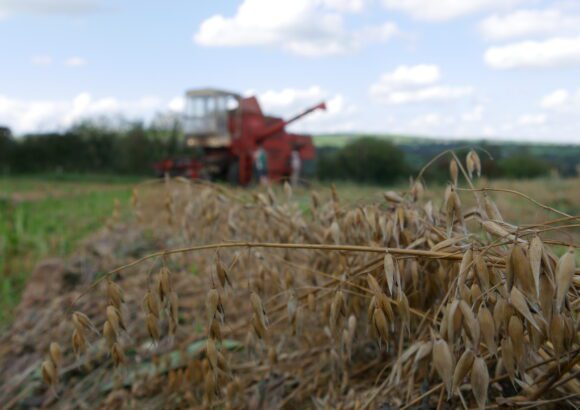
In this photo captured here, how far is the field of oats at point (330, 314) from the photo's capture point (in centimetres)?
98

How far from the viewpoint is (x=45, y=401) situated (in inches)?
91.2

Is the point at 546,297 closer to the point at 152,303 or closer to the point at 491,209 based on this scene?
the point at 491,209

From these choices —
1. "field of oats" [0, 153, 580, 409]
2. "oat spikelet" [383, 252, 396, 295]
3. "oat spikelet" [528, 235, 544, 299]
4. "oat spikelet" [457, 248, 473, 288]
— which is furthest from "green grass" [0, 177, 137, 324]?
"oat spikelet" [528, 235, 544, 299]

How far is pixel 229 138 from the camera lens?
17422mm

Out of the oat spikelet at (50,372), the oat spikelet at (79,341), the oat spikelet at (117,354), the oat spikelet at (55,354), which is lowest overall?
the oat spikelet at (50,372)

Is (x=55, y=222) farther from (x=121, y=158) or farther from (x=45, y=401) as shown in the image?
(x=121, y=158)

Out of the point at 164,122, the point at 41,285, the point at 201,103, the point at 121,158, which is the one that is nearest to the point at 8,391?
the point at 41,285

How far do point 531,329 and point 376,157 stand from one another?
63.2ft

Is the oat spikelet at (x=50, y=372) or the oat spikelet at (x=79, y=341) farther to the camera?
the oat spikelet at (x=50, y=372)

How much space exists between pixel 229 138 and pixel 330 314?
1615 cm

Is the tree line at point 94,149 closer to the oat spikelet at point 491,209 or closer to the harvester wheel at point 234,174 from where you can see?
the harvester wheel at point 234,174

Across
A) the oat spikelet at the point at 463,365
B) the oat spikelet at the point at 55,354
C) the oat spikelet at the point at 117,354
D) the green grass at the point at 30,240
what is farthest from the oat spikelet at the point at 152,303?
the green grass at the point at 30,240

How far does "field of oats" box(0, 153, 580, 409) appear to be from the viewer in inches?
38.8

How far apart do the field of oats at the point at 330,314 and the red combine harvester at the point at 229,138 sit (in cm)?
1284
